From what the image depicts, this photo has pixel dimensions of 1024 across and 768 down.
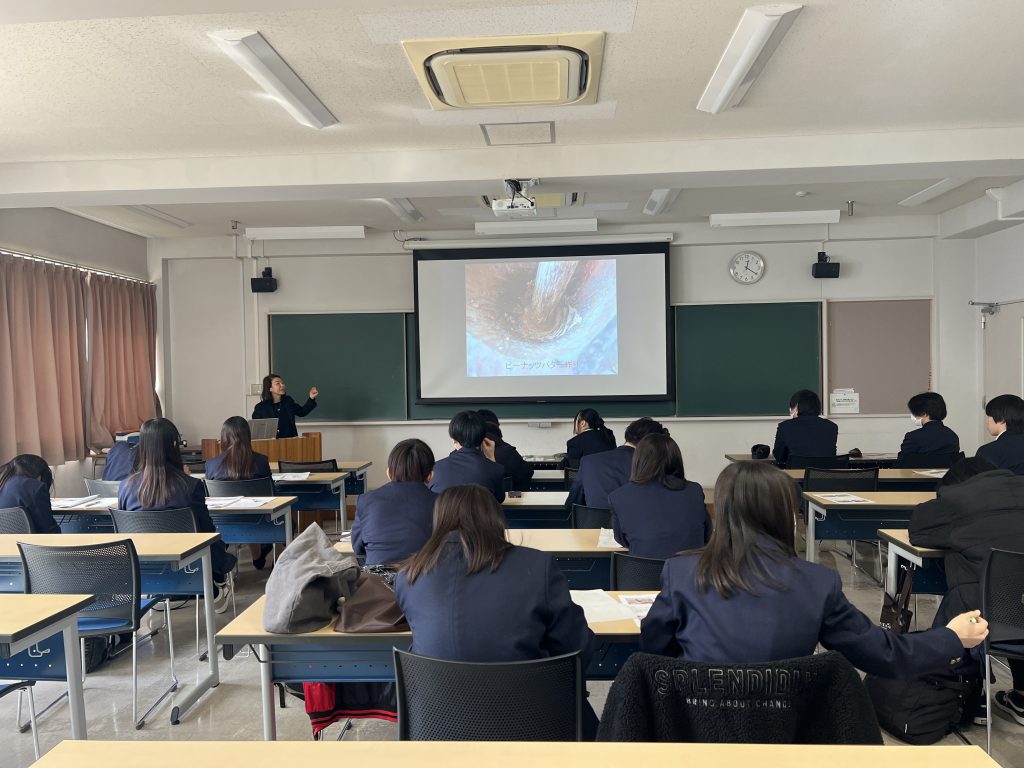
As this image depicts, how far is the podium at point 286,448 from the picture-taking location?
24.1 feet

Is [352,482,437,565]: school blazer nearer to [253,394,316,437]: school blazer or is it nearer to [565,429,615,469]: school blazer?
[565,429,615,469]: school blazer

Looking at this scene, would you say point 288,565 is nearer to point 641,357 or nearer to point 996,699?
point 996,699

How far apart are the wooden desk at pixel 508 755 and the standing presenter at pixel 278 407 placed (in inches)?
264

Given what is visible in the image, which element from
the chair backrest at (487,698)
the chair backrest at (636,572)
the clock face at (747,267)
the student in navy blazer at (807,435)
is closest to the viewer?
the chair backrest at (487,698)

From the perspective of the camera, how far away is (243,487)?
511 centimetres

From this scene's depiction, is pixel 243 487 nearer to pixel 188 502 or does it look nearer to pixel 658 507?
pixel 188 502

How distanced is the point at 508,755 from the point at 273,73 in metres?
3.49

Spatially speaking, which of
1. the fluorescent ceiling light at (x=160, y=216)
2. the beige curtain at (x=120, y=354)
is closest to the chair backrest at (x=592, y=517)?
the fluorescent ceiling light at (x=160, y=216)

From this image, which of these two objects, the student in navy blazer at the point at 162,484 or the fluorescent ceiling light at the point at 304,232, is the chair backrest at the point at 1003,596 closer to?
the student in navy blazer at the point at 162,484

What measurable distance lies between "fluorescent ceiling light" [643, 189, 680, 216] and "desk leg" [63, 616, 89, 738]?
17.7 ft

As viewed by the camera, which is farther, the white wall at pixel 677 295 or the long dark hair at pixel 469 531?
the white wall at pixel 677 295

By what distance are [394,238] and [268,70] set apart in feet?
16.2

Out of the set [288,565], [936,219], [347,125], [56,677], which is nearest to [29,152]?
[347,125]

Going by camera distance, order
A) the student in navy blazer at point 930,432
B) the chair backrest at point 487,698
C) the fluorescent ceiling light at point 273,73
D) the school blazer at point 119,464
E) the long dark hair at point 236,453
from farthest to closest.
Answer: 1. the student in navy blazer at point 930,432
2. the school blazer at point 119,464
3. the long dark hair at point 236,453
4. the fluorescent ceiling light at point 273,73
5. the chair backrest at point 487,698
